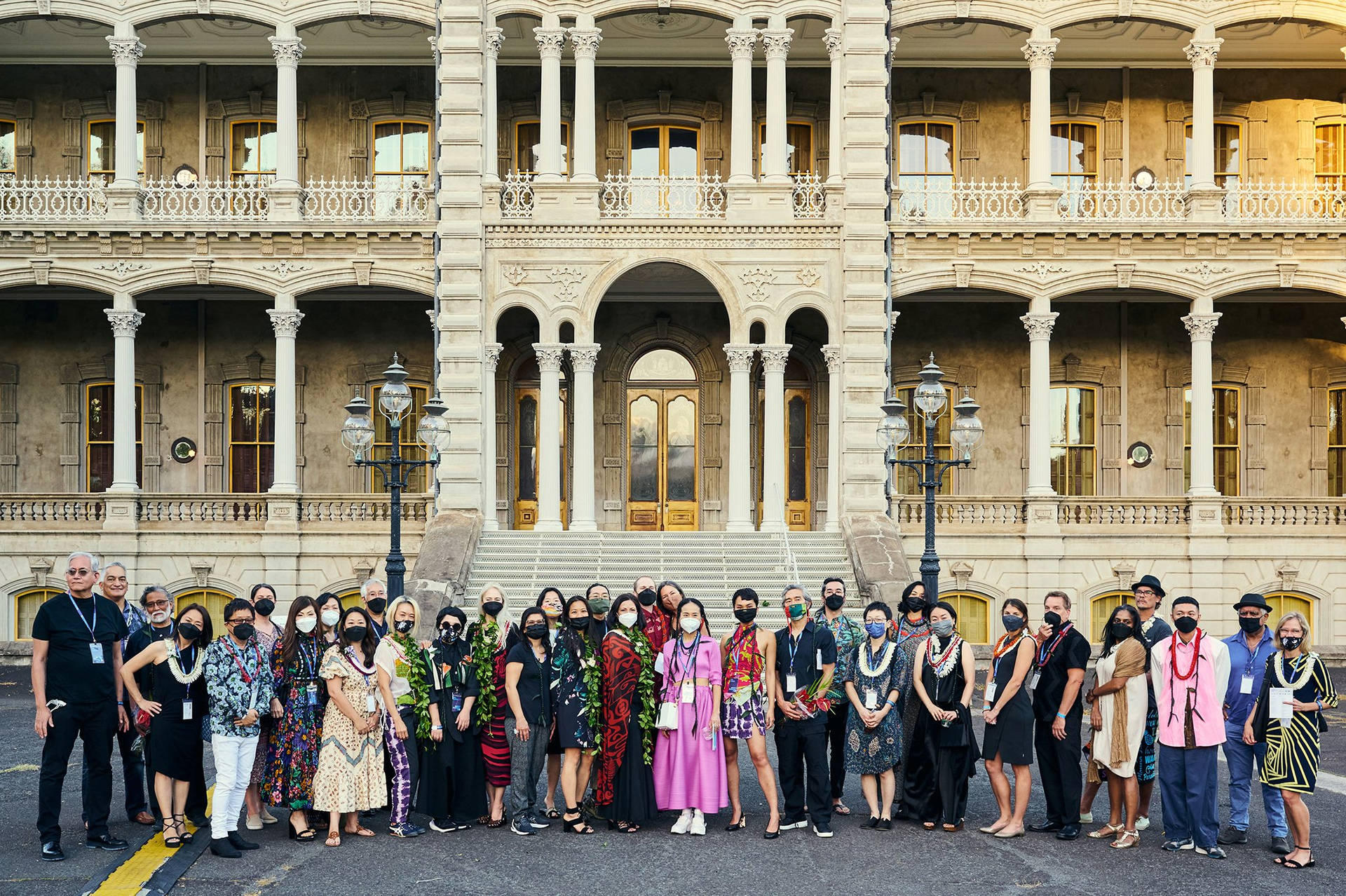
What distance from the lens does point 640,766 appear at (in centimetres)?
1040

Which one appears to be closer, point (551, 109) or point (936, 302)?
point (551, 109)

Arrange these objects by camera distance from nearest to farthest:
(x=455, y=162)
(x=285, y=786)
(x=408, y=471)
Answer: (x=285, y=786) < (x=455, y=162) < (x=408, y=471)

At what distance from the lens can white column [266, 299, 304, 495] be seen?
23.4m

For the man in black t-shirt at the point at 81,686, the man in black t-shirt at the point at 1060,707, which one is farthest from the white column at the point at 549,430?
the man in black t-shirt at the point at 1060,707

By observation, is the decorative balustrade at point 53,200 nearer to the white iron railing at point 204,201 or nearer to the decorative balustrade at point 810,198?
the white iron railing at point 204,201

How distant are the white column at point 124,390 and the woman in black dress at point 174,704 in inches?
581

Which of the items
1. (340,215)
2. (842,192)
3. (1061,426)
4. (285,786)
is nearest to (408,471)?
(340,215)

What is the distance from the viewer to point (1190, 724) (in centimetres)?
985

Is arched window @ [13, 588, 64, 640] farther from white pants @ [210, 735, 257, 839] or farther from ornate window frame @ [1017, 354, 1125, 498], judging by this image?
ornate window frame @ [1017, 354, 1125, 498]

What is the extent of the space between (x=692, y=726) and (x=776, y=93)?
1493 centimetres

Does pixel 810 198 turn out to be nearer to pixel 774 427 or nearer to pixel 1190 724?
pixel 774 427

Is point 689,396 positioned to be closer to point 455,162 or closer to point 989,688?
point 455,162

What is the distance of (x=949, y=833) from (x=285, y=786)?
5.23m

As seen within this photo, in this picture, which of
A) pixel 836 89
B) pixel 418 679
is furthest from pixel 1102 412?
pixel 418 679
